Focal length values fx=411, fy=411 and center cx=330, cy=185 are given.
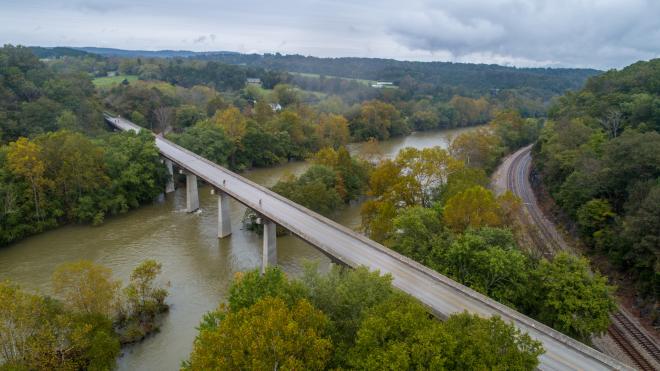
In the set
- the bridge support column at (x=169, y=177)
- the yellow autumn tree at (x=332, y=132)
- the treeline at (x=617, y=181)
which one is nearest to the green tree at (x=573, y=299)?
the treeline at (x=617, y=181)

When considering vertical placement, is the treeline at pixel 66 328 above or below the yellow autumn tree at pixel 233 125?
below

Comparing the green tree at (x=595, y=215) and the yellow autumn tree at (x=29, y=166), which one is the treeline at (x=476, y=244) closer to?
the green tree at (x=595, y=215)

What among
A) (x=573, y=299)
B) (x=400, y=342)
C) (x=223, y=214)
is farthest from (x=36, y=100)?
(x=573, y=299)

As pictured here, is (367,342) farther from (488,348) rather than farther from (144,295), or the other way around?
(144,295)

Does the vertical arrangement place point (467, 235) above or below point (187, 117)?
below

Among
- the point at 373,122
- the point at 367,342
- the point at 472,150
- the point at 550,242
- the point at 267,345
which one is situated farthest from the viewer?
the point at 373,122

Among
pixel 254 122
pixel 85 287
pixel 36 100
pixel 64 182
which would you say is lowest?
pixel 85 287

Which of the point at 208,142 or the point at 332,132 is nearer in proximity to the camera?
the point at 208,142
